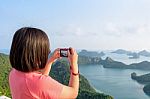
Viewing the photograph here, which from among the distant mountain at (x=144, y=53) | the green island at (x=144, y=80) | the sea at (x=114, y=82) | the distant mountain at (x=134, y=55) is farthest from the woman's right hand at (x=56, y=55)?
the distant mountain at (x=144, y=53)

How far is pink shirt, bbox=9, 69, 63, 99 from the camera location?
1.02 meters

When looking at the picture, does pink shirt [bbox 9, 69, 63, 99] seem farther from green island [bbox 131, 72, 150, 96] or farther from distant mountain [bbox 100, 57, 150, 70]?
distant mountain [bbox 100, 57, 150, 70]

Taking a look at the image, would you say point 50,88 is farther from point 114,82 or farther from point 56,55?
point 114,82

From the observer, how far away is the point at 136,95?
33.4 meters

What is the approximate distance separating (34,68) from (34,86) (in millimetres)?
57

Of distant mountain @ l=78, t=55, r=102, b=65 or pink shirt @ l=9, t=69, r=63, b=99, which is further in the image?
distant mountain @ l=78, t=55, r=102, b=65

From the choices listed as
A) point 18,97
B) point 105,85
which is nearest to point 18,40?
point 18,97

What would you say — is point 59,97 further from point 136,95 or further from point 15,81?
point 136,95

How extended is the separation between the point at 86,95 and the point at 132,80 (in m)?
19.2

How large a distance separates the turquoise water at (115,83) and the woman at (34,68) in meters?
31.6

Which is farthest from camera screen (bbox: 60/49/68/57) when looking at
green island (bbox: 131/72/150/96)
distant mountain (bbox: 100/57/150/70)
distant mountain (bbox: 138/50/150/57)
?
distant mountain (bbox: 138/50/150/57)

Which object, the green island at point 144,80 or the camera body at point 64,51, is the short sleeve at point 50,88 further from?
the green island at point 144,80

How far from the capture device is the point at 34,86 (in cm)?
103

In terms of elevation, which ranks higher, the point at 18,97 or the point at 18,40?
the point at 18,40
